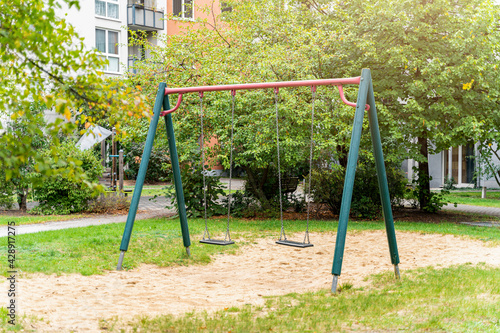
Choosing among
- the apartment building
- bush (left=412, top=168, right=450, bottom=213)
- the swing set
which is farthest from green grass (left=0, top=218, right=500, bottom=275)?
the apartment building

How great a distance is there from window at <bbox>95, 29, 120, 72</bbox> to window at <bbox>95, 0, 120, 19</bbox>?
0.85 m

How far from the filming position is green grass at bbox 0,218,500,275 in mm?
6958

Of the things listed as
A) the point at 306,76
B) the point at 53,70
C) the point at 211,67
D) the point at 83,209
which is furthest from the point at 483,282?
the point at 83,209

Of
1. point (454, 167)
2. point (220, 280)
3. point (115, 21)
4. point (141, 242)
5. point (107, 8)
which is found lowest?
point (220, 280)

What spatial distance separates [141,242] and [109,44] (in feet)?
67.5

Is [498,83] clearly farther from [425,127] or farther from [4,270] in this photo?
[4,270]

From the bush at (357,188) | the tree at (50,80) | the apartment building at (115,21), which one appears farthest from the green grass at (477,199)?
the tree at (50,80)

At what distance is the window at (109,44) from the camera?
26.6 meters

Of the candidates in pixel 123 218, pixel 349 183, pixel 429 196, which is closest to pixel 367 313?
pixel 349 183

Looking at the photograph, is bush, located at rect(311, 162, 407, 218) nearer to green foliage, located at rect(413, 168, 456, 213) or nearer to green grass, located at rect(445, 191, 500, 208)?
green foliage, located at rect(413, 168, 456, 213)

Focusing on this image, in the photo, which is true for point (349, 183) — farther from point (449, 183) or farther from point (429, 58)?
point (449, 183)

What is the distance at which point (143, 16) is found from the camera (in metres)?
28.1

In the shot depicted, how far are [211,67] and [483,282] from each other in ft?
24.5

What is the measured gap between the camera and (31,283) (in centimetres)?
586
